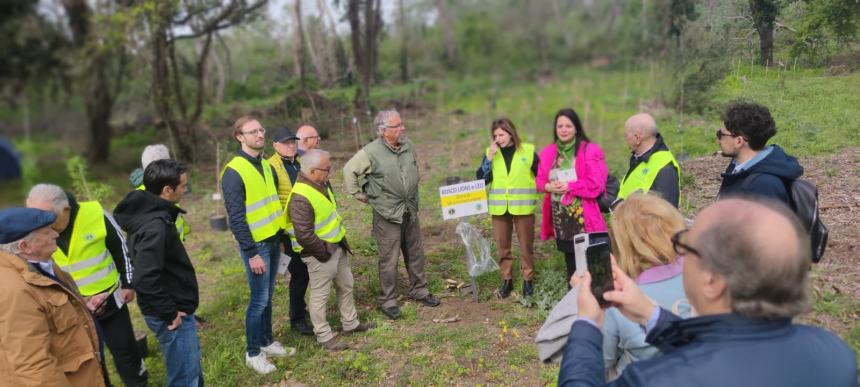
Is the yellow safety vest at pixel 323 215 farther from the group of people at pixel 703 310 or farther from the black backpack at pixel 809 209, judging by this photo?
the black backpack at pixel 809 209

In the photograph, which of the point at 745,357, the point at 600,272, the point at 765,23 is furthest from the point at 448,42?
the point at 745,357

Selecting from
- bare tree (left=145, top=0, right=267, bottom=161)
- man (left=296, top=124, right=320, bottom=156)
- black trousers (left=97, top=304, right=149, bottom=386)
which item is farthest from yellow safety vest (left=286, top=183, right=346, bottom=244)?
bare tree (left=145, top=0, right=267, bottom=161)

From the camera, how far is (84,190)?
25.8ft

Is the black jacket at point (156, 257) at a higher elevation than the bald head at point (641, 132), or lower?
lower

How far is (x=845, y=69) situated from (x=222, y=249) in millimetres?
7196

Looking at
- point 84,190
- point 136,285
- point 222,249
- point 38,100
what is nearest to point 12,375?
point 136,285

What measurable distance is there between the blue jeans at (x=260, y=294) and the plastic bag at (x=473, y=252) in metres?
1.63

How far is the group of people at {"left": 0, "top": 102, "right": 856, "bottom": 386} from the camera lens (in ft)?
4.40

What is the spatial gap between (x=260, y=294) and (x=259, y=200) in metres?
0.74

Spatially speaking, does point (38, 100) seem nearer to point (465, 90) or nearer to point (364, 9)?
point (364, 9)

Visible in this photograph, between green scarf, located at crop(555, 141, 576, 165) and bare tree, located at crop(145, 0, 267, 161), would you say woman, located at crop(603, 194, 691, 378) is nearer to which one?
green scarf, located at crop(555, 141, 576, 165)

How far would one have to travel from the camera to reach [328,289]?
4.19 meters

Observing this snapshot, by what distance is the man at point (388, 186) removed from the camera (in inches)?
173

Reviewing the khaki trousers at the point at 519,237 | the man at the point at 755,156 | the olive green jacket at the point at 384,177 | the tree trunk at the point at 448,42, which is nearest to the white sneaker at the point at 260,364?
the olive green jacket at the point at 384,177
